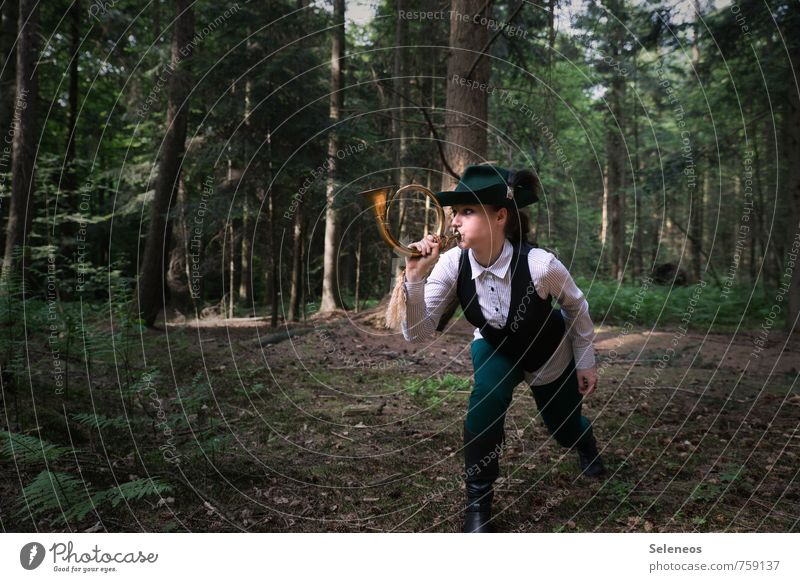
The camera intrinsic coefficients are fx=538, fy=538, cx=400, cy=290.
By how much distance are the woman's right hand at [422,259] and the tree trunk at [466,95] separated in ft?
9.81

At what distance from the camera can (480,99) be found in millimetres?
5926

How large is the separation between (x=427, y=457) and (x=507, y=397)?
123 cm

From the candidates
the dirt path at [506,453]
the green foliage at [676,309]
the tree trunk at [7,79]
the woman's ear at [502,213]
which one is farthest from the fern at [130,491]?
the green foliage at [676,309]

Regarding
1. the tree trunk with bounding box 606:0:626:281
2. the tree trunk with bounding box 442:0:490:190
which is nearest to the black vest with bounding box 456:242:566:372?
the tree trunk with bounding box 442:0:490:190

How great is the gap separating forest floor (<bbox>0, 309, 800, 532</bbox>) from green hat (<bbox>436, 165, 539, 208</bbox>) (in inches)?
73.8

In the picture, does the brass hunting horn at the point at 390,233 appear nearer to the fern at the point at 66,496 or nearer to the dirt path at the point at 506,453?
the dirt path at the point at 506,453

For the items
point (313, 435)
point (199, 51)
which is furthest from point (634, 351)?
point (199, 51)

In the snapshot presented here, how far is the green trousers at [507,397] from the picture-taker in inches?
123

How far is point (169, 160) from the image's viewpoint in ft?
32.4

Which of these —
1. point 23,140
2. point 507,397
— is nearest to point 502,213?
point 507,397

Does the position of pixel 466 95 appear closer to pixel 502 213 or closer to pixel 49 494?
pixel 502 213

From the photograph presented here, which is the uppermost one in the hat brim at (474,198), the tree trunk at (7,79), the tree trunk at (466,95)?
the tree trunk at (7,79)
